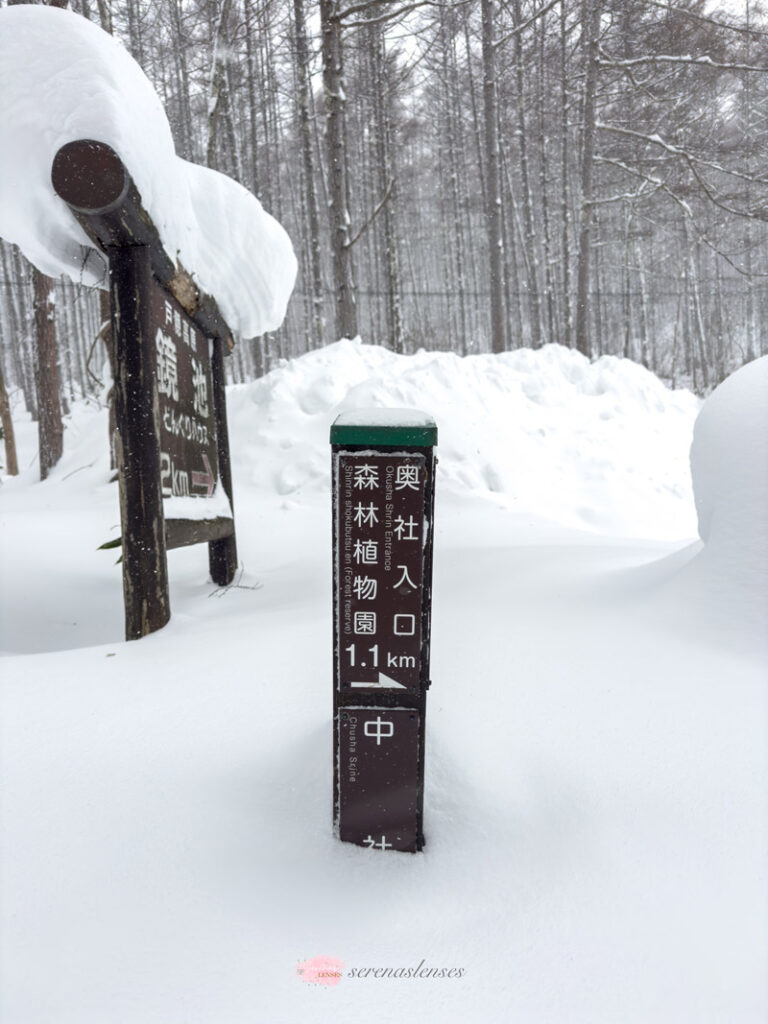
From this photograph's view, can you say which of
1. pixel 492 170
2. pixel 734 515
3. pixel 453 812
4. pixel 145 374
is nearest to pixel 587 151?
pixel 492 170

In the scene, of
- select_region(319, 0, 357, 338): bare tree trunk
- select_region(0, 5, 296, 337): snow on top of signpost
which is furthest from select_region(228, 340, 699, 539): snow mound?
select_region(0, 5, 296, 337): snow on top of signpost

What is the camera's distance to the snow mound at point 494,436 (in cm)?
612

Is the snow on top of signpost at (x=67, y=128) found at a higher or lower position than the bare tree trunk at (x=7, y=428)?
higher

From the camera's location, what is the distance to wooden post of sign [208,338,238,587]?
12.0 ft

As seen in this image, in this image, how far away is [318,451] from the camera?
6223 mm

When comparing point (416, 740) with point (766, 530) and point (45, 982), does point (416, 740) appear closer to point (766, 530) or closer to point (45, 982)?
point (45, 982)

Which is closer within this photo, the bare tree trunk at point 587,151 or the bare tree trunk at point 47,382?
the bare tree trunk at point 47,382

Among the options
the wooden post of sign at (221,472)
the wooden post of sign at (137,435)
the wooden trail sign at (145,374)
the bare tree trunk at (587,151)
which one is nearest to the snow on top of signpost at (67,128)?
the wooden trail sign at (145,374)

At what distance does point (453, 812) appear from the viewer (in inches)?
58.0

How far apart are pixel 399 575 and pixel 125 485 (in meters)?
1.57

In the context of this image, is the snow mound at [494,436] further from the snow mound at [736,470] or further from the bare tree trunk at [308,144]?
the snow mound at [736,470]

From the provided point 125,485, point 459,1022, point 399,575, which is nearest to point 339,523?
point 399,575
